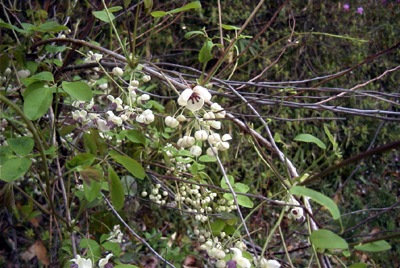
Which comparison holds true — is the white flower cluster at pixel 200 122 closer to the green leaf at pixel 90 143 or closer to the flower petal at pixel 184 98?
the flower petal at pixel 184 98

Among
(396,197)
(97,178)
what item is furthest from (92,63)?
(396,197)

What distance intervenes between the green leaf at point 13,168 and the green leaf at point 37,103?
0.34ft

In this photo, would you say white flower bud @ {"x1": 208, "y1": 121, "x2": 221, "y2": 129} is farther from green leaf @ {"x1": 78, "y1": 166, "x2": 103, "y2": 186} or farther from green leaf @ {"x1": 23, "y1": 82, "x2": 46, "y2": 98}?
green leaf @ {"x1": 23, "y1": 82, "x2": 46, "y2": 98}

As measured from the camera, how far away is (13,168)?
0.68 m

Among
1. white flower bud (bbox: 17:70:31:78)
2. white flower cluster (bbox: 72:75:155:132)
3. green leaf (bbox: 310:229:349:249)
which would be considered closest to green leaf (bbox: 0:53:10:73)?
white flower bud (bbox: 17:70:31:78)

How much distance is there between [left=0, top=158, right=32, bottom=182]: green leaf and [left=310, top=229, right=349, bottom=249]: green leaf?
62cm

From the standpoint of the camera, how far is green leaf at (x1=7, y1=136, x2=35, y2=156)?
0.75m

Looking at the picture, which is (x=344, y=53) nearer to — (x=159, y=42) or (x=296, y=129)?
(x=296, y=129)

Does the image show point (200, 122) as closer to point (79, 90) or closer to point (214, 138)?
point (214, 138)

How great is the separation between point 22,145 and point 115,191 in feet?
0.88

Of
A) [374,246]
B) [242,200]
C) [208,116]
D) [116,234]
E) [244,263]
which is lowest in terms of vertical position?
[116,234]

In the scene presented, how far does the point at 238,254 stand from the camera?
658 mm

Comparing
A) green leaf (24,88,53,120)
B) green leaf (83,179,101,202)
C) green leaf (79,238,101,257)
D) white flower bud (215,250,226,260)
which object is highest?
green leaf (24,88,53,120)

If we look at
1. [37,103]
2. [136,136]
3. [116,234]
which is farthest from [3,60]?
[116,234]
